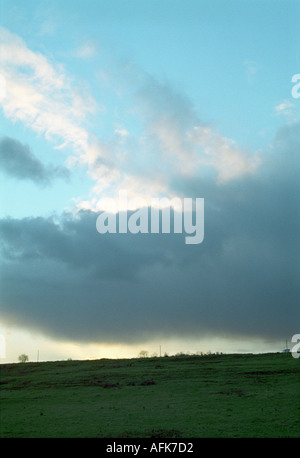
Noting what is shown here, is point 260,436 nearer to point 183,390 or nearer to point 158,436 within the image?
point 158,436

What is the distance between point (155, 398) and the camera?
40.8m

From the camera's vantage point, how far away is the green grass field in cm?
3133

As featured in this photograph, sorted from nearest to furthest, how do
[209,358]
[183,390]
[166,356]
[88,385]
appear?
[183,390]
[88,385]
[209,358]
[166,356]

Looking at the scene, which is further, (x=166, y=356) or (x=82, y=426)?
(x=166, y=356)

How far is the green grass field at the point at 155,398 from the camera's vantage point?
31.3 m
